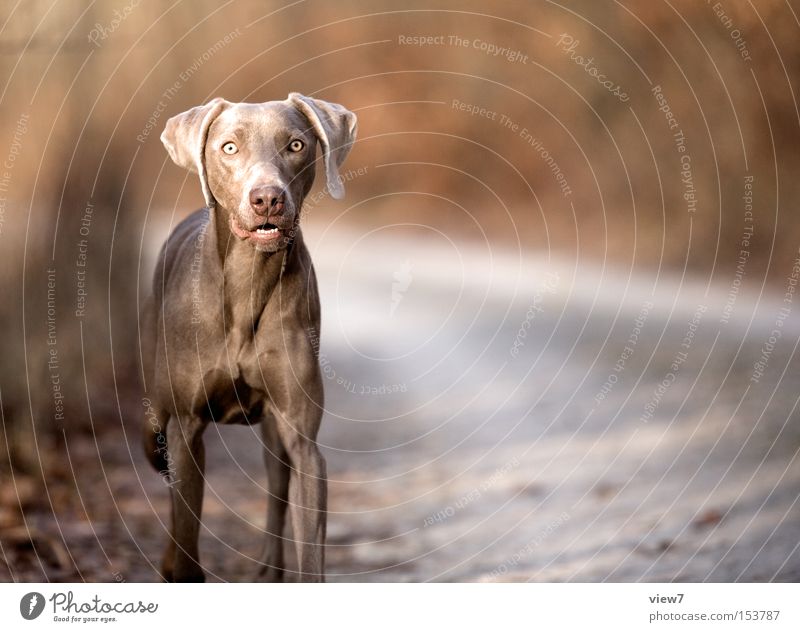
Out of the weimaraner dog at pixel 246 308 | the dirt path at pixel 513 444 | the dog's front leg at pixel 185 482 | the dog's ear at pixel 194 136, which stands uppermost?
the dog's ear at pixel 194 136

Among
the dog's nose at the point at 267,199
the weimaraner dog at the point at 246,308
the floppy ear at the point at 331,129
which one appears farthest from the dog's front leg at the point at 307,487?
the floppy ear at the point at 331,129

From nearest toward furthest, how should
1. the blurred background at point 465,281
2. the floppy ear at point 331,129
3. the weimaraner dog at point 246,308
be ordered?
the weimaraner dog at point 246,308
the floppy ear at point 331,129
the blurred background at point 465,281

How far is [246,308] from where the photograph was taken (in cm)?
616

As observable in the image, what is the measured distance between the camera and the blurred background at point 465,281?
8430 millimetres

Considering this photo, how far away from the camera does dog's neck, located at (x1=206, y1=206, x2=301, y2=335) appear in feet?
20.1

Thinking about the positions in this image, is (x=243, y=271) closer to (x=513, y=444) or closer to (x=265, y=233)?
(x=265, y=233)

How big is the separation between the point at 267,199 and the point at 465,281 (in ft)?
34.0

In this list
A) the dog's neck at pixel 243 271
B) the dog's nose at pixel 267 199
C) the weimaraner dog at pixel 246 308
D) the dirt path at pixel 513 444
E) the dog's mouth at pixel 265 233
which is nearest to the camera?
the dog's nose at pixel 267 199

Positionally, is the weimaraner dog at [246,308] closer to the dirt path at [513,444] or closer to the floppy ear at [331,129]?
the floppy ear at [331,129]

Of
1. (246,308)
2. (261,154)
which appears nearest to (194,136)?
(261,154)

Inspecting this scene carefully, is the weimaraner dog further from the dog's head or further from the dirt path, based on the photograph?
the dirt path

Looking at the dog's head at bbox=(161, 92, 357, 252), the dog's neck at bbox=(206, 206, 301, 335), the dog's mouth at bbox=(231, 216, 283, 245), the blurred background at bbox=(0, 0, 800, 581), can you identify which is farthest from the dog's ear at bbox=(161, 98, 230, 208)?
the blurred background at bbox=(0, 0, 800, 581)

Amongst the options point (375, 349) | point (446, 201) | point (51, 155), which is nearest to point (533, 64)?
point (446, 201)
